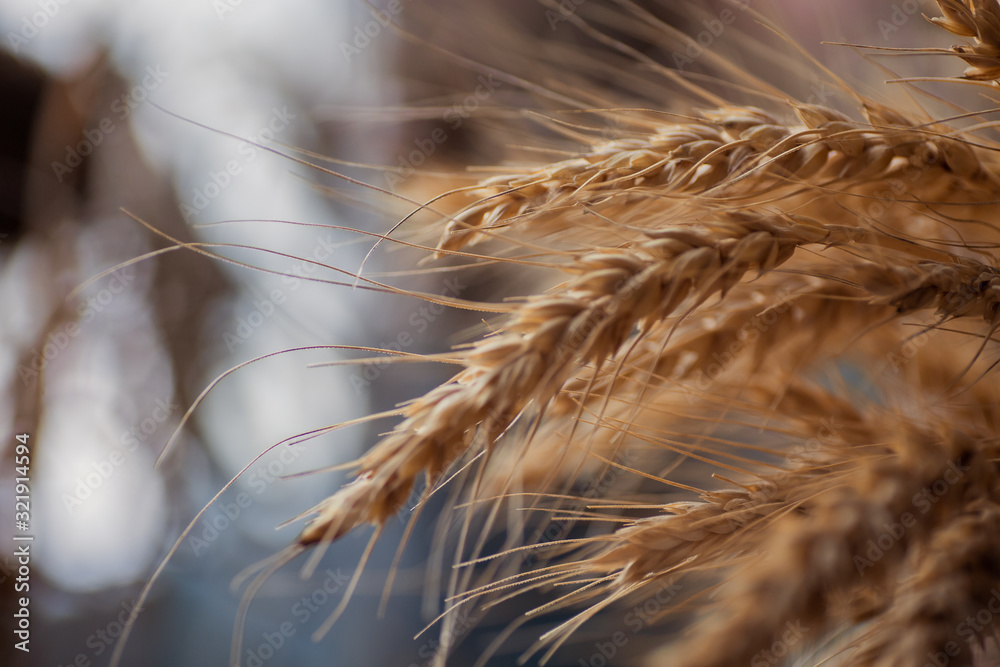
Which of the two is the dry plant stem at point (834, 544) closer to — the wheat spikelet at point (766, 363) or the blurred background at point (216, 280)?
the wheat spikelet at point (766, 363)

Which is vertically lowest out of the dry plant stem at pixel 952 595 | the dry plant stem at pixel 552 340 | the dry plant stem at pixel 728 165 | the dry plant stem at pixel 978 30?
the dry plant stem at pixel 952 595

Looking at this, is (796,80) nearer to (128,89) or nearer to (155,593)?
(128,89)

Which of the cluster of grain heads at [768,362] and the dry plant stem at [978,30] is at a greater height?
the dry plant stem at [978,30]

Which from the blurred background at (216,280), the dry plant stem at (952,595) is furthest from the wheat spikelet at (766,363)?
the blurred background at (216,280)

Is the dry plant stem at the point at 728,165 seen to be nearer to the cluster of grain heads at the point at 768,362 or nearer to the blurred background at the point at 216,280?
the cluster of grain heads at the point at 768,362

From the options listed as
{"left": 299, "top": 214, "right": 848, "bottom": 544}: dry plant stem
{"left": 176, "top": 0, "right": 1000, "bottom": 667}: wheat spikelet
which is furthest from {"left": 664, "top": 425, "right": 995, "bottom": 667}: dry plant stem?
{"left": 299, "top": 214, "right": 848, "bottom": 544}: dry plant stem

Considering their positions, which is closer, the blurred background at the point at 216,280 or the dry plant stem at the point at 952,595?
the dry plant stem at the point at 952,595

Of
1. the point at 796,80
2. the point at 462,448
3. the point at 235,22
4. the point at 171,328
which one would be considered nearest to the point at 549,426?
the point at 462,448

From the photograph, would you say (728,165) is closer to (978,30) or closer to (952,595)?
(978,30)

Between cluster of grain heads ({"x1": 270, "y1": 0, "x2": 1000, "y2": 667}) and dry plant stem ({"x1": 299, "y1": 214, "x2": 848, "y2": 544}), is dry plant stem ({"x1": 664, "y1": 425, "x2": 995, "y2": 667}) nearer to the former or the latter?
cluster of grain heads ({"x1": 270, "y1": 0, "x2": 1000, "y2": 667})
